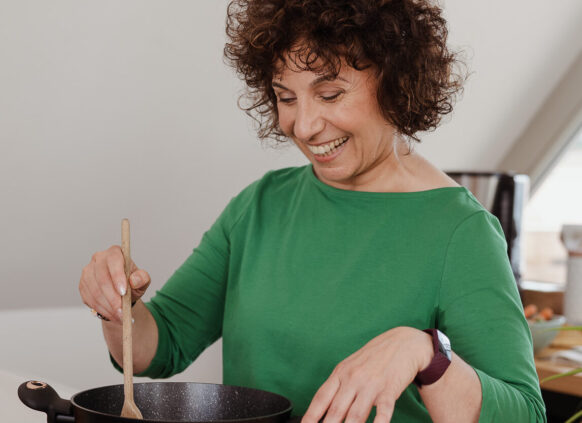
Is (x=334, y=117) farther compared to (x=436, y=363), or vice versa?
(x=334, y=117)

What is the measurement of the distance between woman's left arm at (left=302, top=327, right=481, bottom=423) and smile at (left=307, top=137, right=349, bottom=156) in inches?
14.0

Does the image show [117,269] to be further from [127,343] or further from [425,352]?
[425,352]

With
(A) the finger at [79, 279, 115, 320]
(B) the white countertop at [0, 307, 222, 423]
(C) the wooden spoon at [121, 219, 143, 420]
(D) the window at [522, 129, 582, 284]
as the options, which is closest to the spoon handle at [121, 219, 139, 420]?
(C) the wooden spoon at [121, 219, 143, 420]

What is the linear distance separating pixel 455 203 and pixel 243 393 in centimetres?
44

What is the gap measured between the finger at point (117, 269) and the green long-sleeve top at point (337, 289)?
0.92 ft

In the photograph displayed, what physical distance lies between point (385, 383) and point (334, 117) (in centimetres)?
42

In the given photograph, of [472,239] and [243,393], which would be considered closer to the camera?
[243,393]

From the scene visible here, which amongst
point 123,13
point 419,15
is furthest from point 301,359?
point 123,13

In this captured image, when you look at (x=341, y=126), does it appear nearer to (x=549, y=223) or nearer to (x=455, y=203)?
(x=455, y=203)

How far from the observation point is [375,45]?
107 cm

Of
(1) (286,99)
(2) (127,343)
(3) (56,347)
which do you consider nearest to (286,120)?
(1) (286,99)

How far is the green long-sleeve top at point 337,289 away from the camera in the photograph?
1022 mm

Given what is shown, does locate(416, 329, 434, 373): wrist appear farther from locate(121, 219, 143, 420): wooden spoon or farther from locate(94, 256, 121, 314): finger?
locate(94, 256, 121, 314): finger

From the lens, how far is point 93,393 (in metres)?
0.85
